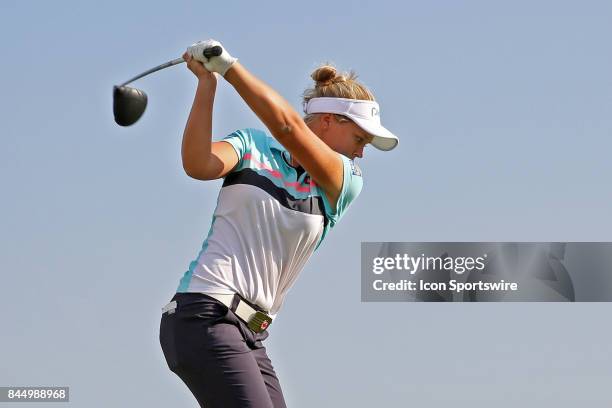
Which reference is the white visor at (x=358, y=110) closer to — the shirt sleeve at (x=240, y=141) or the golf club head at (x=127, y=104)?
the shirt sleeve at (x=240, y=141)

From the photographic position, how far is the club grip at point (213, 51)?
16.2 ft

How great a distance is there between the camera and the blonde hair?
5.90 m

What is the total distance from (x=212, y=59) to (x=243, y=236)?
2.85 feet

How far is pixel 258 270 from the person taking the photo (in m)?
5.48

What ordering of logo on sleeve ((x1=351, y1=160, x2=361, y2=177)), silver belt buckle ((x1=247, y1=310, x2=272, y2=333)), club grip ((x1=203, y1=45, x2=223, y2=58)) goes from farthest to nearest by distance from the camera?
1. logo on sleeve ((x1=351, y1=160, x2=361, y2=177))
2. silver belt buckle ((x1=247, y1=310, x2=272, y2=333))
3. club grip ((x1=203, y1=45, x2=223, y2=58))

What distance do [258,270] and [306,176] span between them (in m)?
0.51

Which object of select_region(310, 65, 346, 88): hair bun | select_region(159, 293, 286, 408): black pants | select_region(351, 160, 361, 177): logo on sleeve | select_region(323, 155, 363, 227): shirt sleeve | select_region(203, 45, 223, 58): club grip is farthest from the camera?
select_region(310, 65, 346, 88): hair bun

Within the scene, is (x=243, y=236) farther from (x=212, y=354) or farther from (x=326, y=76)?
(x=326, y=76)

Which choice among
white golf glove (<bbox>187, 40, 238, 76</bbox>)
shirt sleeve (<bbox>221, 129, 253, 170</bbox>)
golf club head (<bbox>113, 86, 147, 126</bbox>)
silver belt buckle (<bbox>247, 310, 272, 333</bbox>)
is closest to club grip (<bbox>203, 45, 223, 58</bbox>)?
white golf glove (<bbox>187, 40, 238, 76</bbox>)

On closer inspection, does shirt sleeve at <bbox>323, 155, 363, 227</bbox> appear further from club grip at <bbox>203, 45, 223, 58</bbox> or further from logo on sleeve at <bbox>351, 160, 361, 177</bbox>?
club grip at <bbox>203, 45, 223, 58</bbox>

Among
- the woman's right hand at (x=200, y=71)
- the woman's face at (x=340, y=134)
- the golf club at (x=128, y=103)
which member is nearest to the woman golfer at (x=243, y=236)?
the woman's right hand at (x=200, y=71)

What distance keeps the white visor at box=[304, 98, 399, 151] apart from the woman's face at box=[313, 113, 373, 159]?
0.04m

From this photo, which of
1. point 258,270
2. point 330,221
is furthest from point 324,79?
point 258,270

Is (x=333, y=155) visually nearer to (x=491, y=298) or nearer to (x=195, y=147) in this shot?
(x=195, y=147)
